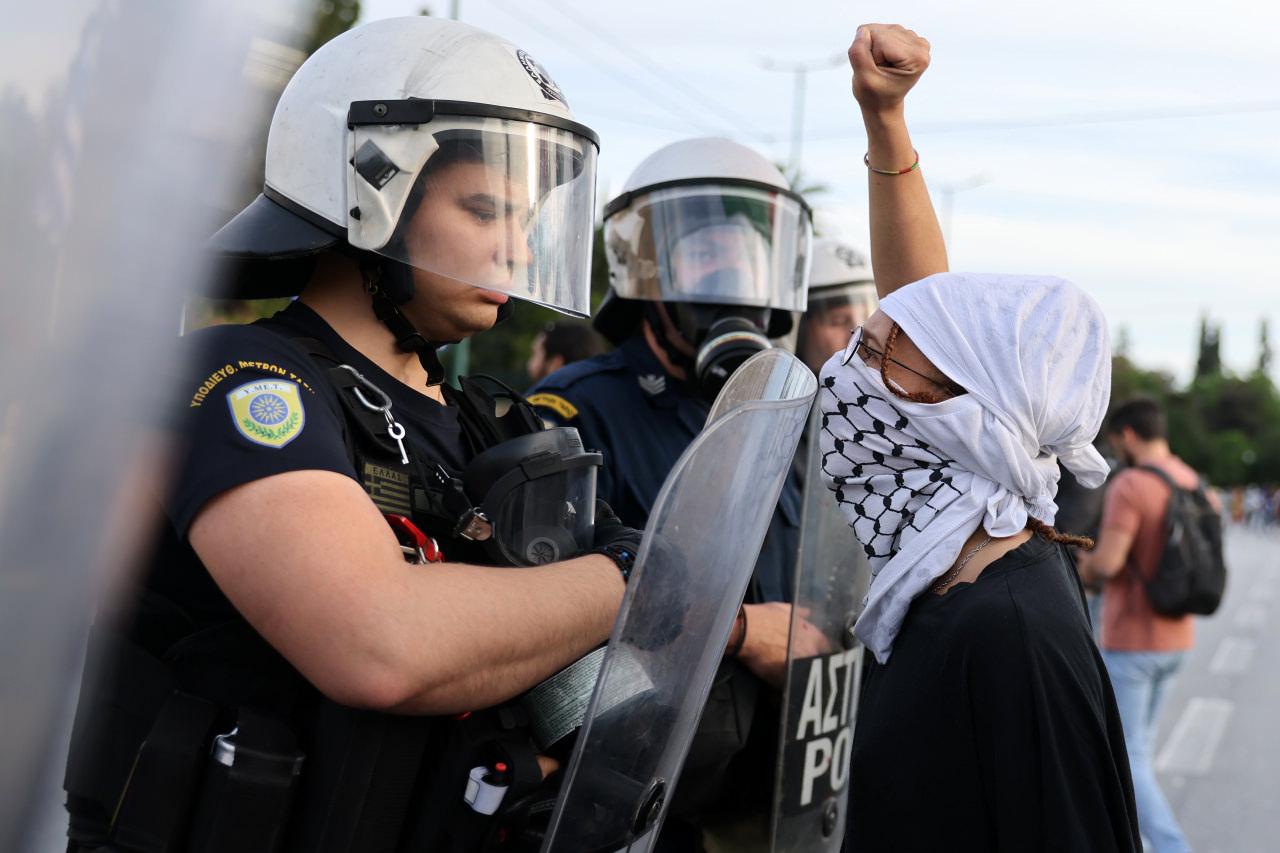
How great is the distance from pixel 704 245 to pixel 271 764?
6.23ft

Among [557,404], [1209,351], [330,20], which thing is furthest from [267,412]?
[1209,351]

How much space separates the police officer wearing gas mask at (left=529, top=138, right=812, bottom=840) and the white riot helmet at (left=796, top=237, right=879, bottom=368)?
0.59 metres

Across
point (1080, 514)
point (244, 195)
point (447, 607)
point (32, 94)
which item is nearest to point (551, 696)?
point (447, 607)

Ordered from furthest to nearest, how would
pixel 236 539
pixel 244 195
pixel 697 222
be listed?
1. pixel 697 222
2. pixel 236 539
3. pixel 244 195

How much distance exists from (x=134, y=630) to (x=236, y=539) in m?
0.24

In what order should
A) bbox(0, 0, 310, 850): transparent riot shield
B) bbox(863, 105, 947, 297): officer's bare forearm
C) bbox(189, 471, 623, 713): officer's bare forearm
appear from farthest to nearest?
bbox(863, 105, 947, 297): officer's bare forearm → bbox(189, 471, 623, 713): officer's bare forearm → bbox(0, 0, 310, 850): transparent riot shield

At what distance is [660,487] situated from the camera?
8.07 feet

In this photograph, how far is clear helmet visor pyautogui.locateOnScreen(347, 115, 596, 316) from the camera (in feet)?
5.84

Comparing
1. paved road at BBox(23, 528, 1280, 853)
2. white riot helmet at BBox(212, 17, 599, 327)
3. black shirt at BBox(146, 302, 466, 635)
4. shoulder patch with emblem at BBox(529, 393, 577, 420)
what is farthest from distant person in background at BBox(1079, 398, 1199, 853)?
black shirt at BBox(146, 302, 466, 635)

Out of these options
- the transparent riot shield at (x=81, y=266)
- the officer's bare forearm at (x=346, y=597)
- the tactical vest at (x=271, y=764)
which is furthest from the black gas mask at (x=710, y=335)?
the transparent riot shield at (x=81, y=266)

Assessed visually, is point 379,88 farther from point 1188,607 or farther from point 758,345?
point 1188,607

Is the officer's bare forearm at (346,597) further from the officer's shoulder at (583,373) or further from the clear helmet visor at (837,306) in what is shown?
the clear helmet visor at (837,306)

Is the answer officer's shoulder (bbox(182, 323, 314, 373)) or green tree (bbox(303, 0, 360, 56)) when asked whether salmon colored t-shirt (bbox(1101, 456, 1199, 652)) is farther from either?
officer's shoulder (bbox(182, 323, 314, 373))

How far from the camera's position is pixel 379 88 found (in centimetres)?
179
